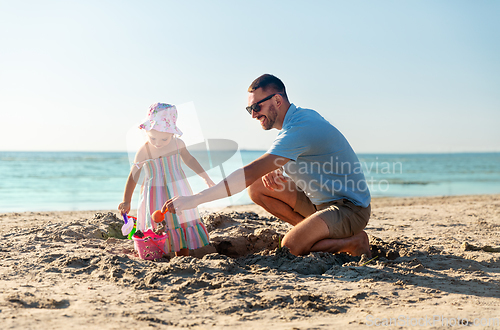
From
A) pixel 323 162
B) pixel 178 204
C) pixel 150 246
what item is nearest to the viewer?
pixel 178 204

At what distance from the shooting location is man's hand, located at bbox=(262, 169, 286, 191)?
A: 3.63 metres

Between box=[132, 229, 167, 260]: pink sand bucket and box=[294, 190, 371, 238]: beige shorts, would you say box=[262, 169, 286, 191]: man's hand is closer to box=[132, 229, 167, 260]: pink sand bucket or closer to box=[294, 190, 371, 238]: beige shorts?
box=[294, 190, 371, 238]: beige shorts

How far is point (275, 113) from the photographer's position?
333 centimetres

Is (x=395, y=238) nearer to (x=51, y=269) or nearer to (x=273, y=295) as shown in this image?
(x=273, y=295)

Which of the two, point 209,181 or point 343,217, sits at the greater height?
point 209,181

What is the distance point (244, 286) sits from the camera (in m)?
2.33

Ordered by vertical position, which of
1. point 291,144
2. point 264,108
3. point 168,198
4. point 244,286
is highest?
point 264,108

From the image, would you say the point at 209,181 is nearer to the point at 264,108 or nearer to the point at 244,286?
the point at 264,108

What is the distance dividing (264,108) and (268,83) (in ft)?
0.71

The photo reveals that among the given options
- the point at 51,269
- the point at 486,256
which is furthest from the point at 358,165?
the point at 51,269

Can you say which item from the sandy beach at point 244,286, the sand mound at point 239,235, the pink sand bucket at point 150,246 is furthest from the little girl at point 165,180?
the sand mound at point 239,235

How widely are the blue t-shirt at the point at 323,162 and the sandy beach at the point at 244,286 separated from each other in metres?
0.56

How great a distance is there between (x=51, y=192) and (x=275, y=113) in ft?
32.0

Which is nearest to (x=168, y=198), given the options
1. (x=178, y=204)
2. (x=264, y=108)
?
(x=178, y=204)
